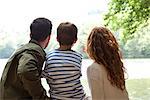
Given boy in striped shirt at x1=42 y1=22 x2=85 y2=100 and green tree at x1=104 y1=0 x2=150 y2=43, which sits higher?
boy in striped shirt at x1=42 y1=22 x2=85 y2=100

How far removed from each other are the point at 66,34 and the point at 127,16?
489cm

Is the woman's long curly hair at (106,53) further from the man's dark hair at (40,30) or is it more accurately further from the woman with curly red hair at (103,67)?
the man's dark hair at (40,30)

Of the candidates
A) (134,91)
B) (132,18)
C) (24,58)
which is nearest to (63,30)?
(24,58)

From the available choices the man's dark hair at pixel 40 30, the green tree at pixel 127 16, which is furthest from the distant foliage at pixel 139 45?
the man's dark hair at pixel 40 30

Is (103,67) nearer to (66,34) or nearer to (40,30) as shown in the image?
(66,34)

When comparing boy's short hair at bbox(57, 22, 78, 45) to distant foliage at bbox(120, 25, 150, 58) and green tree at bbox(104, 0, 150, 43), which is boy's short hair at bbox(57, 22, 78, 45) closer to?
distant foliage at bbox(120, 25, 150, 58)

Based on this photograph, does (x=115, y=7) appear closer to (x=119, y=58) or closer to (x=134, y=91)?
(x=134, y=91)

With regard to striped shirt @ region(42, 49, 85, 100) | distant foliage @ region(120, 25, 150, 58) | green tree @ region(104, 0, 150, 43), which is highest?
striped shirt @ region(42, 49, 85, 100)

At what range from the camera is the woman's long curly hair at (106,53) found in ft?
6.13

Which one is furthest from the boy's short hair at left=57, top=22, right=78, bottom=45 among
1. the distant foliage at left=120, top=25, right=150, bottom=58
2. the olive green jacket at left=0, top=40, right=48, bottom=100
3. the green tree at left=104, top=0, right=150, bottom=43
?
the green tree at left=104, top=0, right=150, bottom=43

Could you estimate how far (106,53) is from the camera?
1.87 m

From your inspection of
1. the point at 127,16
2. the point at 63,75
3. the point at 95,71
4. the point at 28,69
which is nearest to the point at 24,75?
the point at 28,69

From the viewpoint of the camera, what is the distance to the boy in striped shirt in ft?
6.01

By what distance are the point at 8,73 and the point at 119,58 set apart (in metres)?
0.60
